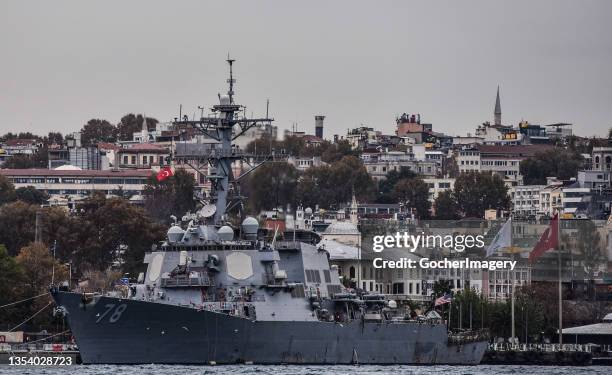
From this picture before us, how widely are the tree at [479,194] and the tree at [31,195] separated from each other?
32.6 metres

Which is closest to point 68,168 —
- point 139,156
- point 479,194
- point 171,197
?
point 139,156

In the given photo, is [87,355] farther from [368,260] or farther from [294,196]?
[294,196]

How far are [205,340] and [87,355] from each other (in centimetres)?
405

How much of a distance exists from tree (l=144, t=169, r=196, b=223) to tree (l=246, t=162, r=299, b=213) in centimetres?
847

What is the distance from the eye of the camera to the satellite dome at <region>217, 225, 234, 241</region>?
245 feet

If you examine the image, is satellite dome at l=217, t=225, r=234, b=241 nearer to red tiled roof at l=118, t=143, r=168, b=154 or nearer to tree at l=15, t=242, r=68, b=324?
tree at l=15, t=242, r=68, b=324

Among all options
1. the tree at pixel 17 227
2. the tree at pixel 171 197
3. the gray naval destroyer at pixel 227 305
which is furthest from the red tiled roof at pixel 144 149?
the gray naval destroyer at pixel 227 305

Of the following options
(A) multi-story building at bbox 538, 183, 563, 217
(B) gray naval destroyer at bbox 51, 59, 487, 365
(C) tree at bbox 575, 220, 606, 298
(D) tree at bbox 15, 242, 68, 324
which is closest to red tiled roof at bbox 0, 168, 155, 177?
(A) multi-story building at bbox 538, 183, 563, 217

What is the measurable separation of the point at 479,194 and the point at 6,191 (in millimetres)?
38605

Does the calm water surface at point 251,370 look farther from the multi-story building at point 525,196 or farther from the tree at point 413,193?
the multi-story building at point 525,196

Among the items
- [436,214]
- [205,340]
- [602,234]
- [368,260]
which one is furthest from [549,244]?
[436,214]

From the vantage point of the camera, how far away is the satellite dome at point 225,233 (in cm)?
7469

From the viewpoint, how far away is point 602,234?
136625 mm

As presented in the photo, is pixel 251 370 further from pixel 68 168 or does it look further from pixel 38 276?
pixel 68 168
